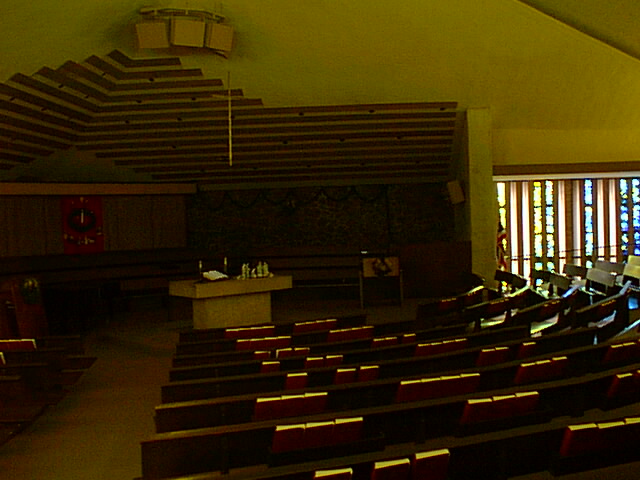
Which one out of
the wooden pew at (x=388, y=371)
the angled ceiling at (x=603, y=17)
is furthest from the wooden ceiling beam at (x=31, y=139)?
the angled ceiling at (x=603, y=17)

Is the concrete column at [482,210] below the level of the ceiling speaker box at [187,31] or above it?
below

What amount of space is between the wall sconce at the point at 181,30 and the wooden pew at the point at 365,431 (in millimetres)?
5675

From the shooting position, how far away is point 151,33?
7703 mm

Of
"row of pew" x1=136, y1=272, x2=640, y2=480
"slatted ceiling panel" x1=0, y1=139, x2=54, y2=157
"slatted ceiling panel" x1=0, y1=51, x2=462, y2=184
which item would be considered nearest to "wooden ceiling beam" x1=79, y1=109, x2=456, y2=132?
"slatted ceiling panel" x1=0, y1=51, x2=462, y2=184

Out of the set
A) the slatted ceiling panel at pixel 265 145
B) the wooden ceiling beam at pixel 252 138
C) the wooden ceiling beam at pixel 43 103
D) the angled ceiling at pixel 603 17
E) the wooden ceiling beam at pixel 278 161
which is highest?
the angled ceiling at pixel 603 17

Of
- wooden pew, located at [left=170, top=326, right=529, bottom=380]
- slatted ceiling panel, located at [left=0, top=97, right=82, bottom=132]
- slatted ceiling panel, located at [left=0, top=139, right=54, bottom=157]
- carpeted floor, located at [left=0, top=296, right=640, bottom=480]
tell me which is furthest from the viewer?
slatted ceiling panel, located at [left=0, top=139, right=54, bottom=157]

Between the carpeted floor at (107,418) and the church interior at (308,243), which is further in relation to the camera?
the carpeted floor at (107,418)

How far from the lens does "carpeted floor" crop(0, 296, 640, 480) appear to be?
4.02 metres

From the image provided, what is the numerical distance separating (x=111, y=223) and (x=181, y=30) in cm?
463

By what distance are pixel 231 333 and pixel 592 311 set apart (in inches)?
131

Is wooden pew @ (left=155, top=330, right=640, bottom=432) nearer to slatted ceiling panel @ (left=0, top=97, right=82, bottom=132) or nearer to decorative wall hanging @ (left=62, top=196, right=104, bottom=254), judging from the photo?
slatted ceiling panel @ (left=0, top=97, right=82, bottom=132)

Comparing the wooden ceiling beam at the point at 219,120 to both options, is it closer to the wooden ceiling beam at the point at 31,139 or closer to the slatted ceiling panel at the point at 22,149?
the wooden ceiling beam at the point at 31,139

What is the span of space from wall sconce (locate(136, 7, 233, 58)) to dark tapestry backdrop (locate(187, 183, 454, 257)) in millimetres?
5159

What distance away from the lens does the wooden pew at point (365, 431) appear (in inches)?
120
